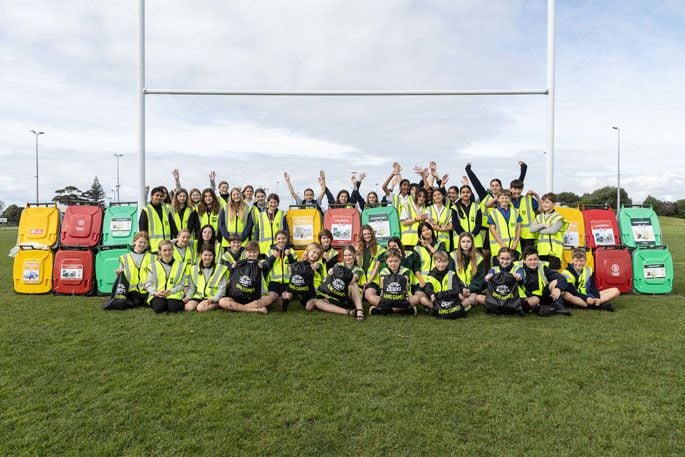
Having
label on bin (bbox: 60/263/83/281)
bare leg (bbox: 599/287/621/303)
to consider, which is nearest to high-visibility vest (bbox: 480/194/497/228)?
bare leg (bbox: 599/287/621/303)

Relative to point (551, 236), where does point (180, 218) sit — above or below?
above

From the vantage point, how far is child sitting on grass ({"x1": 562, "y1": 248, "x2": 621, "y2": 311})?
19.7 feet

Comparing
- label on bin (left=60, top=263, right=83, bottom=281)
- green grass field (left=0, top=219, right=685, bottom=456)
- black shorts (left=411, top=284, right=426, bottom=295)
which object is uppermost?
label on bin (left=60, top=263, right=83, bottom=281)

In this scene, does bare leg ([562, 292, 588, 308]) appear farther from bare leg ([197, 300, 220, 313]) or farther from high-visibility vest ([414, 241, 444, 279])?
bare leg ([197, 300, 220, 313])

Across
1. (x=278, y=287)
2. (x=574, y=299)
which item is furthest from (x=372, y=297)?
(x=574, y=299)

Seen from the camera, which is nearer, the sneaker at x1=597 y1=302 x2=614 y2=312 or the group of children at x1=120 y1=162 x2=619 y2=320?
the group of children at x1=120 y1=162 x2=619 y2=320

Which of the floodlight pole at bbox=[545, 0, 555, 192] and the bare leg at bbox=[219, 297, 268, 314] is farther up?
the floodlight pole at bbox=[545, 0, 555, 192]

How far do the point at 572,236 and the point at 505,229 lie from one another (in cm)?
145

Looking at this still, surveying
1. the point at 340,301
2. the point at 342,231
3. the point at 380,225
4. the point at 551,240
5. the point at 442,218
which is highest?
the point at 442,218

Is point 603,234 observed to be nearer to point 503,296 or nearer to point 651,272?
point 651,272

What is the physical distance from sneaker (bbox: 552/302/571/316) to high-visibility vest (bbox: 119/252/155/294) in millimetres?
5379

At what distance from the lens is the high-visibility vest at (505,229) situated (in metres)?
6.56

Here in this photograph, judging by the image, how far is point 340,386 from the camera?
3434mm

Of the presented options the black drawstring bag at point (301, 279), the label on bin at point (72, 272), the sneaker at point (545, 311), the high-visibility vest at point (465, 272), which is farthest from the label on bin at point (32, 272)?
the sneaker at point (545, 311)
